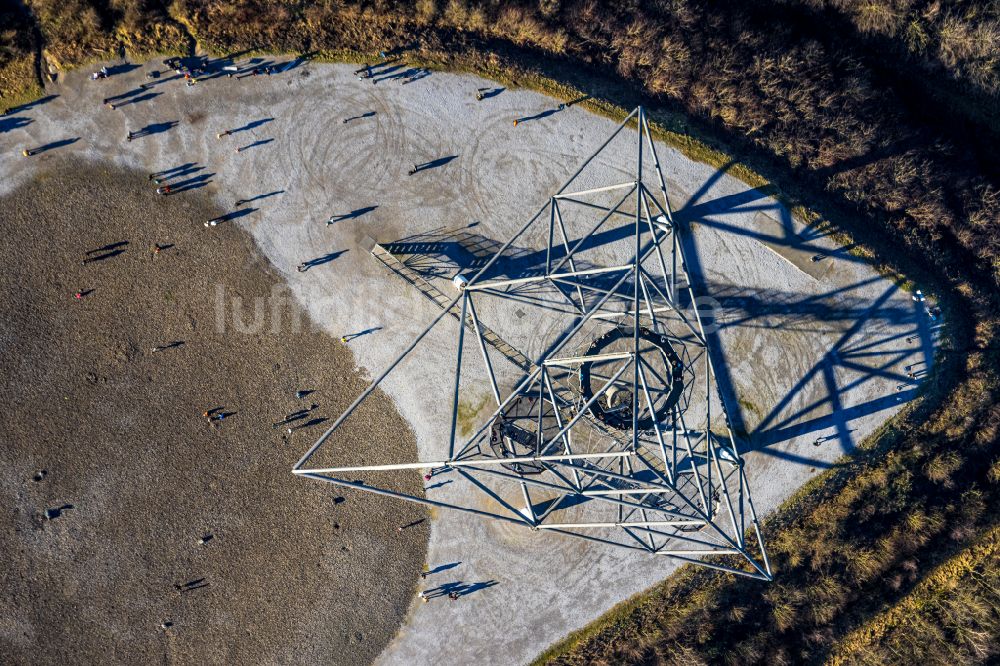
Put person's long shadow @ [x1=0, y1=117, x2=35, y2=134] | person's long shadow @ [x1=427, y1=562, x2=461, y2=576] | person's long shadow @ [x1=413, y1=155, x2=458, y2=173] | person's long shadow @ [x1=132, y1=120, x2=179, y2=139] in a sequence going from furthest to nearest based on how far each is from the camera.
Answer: person's long shadow @ [x1=427, y1=562, x2=461, y2=576] < person's long shadow @ [x1=413, y1=155, x2=458, y2=173] < person's long shadow @ [x1=132, y1=120, x2=179, y2=139] < person's long shadow @ [x1=0, y1=117, x2=35, y2=134]

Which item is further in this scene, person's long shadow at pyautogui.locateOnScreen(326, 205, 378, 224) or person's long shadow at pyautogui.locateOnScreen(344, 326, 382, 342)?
person's long shadow at pyautogui.locateOnScreen(344, 326, 382, 342)

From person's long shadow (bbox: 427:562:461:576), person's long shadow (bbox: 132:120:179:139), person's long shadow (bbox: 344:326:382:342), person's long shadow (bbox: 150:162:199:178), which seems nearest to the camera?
person's long shadow (bbox: 132:120:179:139)

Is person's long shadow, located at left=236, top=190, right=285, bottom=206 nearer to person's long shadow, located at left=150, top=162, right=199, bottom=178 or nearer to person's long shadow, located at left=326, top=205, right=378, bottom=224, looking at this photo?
person's long shadow, located at left=150, top=162, right=199, bottom=178

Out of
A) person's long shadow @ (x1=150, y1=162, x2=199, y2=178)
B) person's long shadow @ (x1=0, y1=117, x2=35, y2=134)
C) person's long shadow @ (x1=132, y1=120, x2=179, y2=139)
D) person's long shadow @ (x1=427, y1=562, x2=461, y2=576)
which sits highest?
person's long shadow @ (x1=132, y1=120, x2=179, y2=139)

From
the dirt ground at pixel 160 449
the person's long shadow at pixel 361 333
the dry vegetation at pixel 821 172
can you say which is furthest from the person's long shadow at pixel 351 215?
the dry vegetation at pixel 821 172

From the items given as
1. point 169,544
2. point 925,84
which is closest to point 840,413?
point 925,84

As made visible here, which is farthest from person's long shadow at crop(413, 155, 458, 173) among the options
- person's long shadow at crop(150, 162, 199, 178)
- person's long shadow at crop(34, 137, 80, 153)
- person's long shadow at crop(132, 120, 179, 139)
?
person's long shadow at crop(34, 137, 80, 153)
